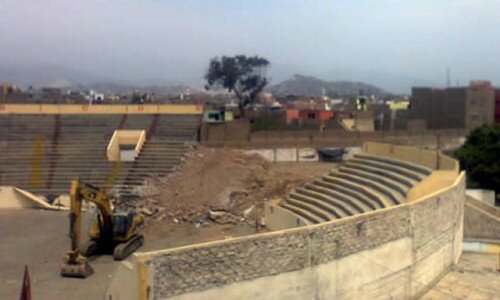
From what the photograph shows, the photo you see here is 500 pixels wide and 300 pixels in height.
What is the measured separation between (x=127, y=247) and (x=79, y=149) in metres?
13.6

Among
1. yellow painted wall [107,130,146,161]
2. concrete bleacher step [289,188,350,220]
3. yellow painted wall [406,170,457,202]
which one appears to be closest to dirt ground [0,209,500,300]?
yellow painted wall [406,170,457,202]

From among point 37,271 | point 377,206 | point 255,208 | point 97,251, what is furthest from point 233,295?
point 255,208

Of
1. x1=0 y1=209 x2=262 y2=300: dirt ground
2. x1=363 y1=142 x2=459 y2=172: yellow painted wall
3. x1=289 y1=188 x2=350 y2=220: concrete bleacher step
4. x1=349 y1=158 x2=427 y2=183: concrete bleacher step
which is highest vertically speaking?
x1=363 y1=142 x2=459 y2=172: yellow painted wall

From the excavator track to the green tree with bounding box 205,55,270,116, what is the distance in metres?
44.3

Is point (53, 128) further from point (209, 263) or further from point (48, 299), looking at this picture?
point (209, 263)

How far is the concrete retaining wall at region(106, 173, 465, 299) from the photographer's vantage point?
361 inches

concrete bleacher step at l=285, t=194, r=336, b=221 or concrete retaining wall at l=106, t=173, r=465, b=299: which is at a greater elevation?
concrete retaining wall at l=106, t=173, r=465, b=299

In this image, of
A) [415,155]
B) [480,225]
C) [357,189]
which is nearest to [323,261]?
[357,189]

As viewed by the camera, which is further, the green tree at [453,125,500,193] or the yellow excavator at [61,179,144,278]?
the green tree at [453,125,500,193]

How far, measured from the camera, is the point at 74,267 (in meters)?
15.5

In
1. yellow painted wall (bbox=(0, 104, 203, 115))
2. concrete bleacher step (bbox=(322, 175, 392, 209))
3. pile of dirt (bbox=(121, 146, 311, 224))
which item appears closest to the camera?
concrete bleacher step (bbox=(322, 175, 392, 209))

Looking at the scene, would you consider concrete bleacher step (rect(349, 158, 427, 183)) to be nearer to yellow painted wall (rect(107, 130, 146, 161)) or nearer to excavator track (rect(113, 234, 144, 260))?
excavator track (rect(113, 234, 144, 260))

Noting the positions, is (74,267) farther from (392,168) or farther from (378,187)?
(392,168)

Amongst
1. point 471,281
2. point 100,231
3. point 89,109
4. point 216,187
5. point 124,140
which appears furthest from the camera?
point 89,109
